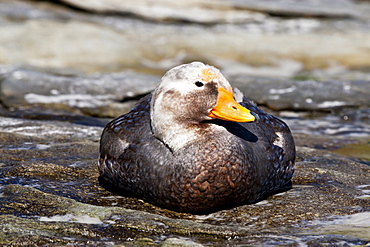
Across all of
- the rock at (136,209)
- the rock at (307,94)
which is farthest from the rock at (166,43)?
the rock at (136,209)

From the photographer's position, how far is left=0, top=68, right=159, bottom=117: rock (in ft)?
28.5

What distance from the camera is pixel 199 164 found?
13.5 feet

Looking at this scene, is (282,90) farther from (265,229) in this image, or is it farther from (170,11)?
A: (170,11)

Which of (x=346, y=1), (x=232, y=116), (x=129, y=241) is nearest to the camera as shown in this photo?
(x=129, y=241)

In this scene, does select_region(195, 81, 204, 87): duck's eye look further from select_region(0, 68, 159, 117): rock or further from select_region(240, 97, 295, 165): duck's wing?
select_region(0, 68, 159, 117): rock

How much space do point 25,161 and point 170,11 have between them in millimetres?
9940

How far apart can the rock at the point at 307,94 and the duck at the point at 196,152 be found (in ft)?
13.8

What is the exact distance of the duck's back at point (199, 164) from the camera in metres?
4.14

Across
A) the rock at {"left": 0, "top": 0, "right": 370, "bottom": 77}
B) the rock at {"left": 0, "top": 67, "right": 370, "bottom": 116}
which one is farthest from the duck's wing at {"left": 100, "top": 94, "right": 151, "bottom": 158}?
the rock at {"left": 0, "top": 0, "right": 370, "bottom": 77}

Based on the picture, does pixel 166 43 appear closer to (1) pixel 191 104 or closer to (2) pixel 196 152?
(1) pixel 191 104

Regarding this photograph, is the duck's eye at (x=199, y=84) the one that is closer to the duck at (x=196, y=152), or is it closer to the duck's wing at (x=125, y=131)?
the duck at (x=196, y=152)

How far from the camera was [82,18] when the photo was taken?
1407 centimetres

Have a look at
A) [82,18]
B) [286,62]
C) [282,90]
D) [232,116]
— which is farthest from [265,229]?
[82,18]

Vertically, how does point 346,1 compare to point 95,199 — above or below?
above
